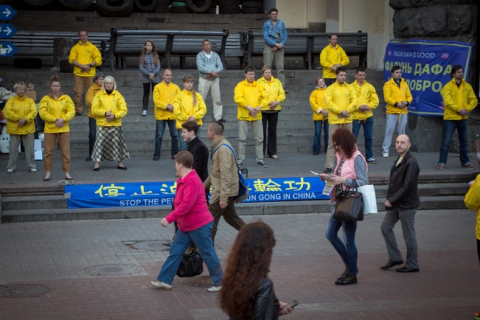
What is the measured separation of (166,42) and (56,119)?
876 centimetres

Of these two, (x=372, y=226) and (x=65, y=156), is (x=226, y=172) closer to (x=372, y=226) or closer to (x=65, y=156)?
(x=372, y=226)

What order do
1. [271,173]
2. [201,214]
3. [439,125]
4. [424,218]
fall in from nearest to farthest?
[201,214] → [424,218] → [271,173] → [439,125]

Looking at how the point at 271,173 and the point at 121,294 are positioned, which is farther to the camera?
the point at 271,173

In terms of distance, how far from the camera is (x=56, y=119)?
15312 mm

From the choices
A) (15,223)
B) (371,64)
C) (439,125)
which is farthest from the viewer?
(371,64)

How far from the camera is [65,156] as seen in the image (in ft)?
49.8

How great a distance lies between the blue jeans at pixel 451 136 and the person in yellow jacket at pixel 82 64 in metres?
8.10

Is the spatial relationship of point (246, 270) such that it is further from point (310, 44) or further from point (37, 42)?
point (37, 42)

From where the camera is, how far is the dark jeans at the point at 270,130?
58.9ft

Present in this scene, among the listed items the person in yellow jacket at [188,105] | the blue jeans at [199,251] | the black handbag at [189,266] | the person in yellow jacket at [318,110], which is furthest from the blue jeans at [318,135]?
the blue jeans at [199,251]

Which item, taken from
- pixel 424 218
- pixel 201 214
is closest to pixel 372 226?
pixel 424 218

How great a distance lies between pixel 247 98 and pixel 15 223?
5656 mm

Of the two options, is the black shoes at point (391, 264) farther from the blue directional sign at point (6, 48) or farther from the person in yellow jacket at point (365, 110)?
the blue directional sign at point (6, 48)

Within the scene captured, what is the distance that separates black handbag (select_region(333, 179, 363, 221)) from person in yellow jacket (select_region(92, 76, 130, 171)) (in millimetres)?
7111
